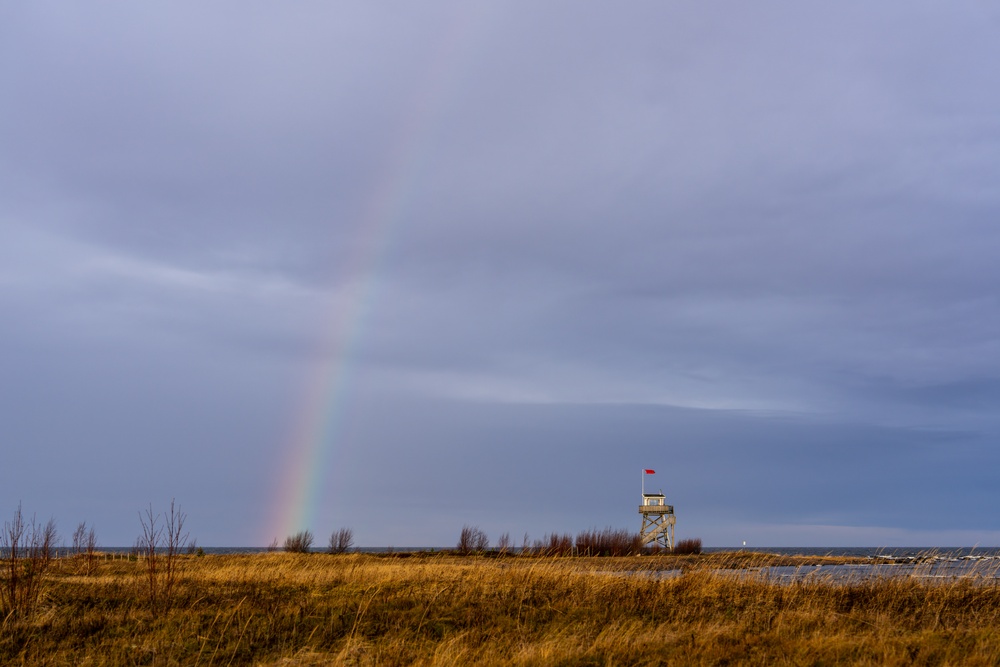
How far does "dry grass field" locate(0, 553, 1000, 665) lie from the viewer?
10.2 metres

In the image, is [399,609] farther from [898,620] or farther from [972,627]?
[972,627]

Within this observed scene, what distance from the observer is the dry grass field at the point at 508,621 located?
10.2 meters

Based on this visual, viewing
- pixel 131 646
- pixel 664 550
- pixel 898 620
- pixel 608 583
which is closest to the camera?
pixel 131 646

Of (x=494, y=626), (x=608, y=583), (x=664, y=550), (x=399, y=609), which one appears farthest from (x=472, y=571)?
(x=664, y=550)

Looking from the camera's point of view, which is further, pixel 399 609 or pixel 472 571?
pixel 472 571

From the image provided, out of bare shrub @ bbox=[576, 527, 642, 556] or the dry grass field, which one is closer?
the dry grass field

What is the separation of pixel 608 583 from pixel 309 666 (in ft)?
29.3

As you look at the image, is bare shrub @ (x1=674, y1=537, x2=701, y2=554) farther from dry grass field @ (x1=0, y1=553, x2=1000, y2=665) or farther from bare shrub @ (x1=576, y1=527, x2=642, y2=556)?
dry grass field @ (x1=0, y1=553, x2=1000, y2=665)

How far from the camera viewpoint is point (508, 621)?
1264 centimetres

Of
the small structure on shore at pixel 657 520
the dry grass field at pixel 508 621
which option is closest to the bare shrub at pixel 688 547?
the small structure on shore at pixel 657 520

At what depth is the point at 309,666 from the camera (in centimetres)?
978

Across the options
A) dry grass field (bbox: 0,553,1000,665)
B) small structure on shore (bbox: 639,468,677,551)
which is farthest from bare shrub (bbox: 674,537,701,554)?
dry grass field (bbox: 0,553,1000,665)

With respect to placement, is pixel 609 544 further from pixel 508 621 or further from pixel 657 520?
pixel 508 621

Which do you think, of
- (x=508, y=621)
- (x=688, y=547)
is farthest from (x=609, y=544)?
(x=508, y=621)
